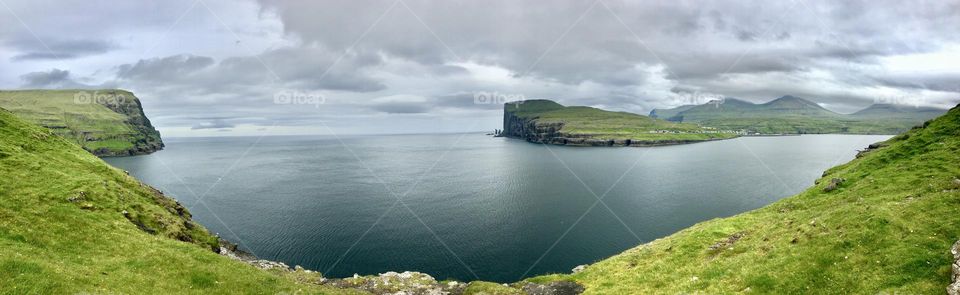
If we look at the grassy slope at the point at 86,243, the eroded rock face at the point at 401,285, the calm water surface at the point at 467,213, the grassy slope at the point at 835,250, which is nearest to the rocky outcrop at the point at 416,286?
the eroded rock face at the point at 401,285

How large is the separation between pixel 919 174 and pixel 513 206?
83628mm

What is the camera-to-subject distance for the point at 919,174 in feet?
149

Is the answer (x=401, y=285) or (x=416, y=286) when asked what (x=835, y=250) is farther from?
(x=401, y=285)

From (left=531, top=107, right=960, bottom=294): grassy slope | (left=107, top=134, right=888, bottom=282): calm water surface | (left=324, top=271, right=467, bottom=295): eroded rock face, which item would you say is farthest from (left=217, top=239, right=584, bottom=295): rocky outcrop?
(left=107, top=134, right=888, bottom=282): calm water surface

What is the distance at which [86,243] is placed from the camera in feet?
104

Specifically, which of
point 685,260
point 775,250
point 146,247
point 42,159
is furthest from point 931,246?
point 42,159

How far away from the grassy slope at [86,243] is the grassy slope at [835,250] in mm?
31187

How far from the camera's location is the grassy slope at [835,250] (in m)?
23.0

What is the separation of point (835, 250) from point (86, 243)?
56.8 m

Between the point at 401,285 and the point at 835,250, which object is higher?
the point at 835,250

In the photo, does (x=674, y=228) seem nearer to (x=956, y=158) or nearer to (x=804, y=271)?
(x=956, y=158)

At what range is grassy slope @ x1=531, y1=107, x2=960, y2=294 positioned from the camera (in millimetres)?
22953

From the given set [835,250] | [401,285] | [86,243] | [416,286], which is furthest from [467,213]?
[835,250]

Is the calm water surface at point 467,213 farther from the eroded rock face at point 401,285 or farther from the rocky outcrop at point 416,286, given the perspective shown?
the rocky outcrop at point 416,286
